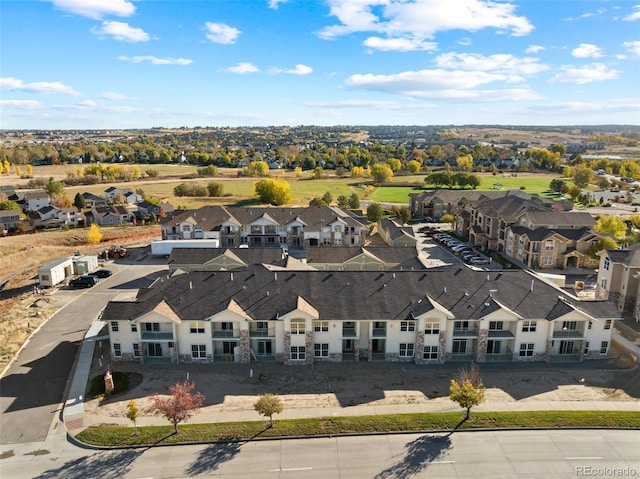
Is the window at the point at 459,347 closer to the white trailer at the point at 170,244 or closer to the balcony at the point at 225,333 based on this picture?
the balcony at the point at 225,333

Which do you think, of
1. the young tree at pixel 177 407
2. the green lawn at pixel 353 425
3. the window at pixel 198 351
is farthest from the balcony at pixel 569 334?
the young tree at pixel 177 407

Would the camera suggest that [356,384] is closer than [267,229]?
Yes

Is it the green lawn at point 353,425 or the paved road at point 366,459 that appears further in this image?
the green lawn at point 353,425

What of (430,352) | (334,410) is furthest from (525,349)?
(334,410)

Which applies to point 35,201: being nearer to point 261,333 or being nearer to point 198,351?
point 198,351

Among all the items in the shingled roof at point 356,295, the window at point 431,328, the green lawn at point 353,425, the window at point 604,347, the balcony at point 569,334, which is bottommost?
the green lawn at point 353,425

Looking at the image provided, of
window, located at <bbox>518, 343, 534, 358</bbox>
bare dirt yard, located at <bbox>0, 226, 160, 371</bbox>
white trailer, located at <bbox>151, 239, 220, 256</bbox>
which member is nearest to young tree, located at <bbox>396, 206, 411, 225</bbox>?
white trailer, located at <bbox>151, 239, 220, 256</bbox>

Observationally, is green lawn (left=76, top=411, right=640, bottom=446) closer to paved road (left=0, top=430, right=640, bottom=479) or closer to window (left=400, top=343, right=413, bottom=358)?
paved road (left=0, top=430, right=640, bottom=479)
